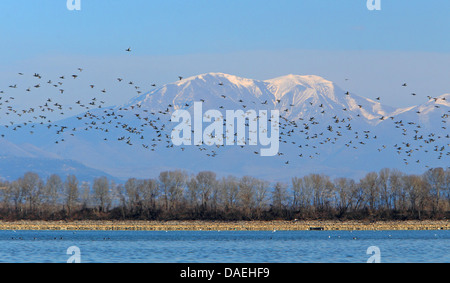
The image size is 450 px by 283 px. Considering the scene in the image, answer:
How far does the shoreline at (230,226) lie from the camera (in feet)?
363

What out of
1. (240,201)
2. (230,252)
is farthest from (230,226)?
(230,252)

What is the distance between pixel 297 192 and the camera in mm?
157875

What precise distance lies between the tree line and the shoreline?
4574 mm

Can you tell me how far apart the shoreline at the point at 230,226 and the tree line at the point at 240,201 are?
4574mm

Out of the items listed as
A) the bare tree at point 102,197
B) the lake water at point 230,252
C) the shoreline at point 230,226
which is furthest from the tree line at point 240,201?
the lake water at point 230,252

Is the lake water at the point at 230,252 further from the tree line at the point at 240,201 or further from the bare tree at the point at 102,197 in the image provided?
the bare tree at the point at 102,197

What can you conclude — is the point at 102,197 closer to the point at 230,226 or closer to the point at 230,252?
the point at 230,226

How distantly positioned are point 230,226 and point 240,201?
2726 cm

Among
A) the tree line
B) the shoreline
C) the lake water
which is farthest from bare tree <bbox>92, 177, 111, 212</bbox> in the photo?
the lake water
